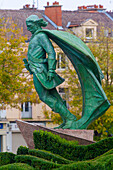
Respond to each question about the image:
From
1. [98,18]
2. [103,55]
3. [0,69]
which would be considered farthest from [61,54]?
[98,18]

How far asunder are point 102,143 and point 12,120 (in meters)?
26.9

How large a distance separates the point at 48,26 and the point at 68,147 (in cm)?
2928

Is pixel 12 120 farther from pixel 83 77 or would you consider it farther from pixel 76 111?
pixel 83 77

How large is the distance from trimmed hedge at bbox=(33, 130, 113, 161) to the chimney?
2975 cm

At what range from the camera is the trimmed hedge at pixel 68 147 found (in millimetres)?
12696

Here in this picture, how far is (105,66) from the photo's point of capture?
29703mm

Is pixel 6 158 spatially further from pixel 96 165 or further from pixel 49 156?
pixel 96 165

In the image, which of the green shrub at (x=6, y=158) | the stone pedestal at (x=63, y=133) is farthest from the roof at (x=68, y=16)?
the green shrub at (x=6, y=158)

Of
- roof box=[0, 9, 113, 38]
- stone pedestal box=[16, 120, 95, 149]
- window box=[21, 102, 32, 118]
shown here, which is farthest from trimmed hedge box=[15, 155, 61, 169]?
roof box=[0, 9, 113, 38]

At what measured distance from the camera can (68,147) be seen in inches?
512

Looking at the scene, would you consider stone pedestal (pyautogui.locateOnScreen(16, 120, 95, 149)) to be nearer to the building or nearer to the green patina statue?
the green patina statue

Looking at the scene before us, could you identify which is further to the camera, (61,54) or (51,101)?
(61,54)

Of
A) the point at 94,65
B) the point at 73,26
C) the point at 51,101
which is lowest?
the point at 51,101

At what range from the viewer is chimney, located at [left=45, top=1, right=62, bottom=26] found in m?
42.7
